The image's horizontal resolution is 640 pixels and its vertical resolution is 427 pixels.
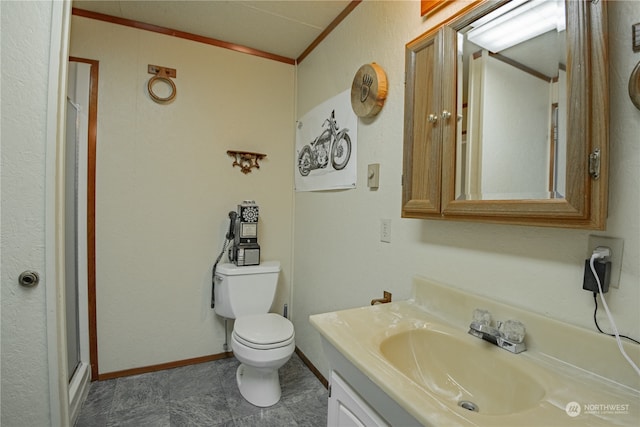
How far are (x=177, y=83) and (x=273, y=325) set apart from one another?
1.78 metres

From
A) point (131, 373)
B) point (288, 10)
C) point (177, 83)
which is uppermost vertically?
point (288, 10)

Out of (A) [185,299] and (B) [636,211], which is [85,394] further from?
(B) [636,211]

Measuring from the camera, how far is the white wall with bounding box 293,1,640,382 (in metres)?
0.71

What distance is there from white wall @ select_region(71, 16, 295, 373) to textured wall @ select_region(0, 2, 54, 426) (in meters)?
1.09

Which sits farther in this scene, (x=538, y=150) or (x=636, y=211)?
(x=538, y=150)

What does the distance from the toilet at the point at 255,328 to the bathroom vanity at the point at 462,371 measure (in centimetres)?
→ 73

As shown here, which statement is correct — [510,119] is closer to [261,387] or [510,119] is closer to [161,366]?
[261,387]

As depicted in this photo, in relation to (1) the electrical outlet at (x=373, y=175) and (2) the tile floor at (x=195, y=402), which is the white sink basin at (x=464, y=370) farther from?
(2) the tile floor at (x=195, y=402)

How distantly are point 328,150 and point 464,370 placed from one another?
1.41 metres

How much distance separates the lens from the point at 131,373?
204cm

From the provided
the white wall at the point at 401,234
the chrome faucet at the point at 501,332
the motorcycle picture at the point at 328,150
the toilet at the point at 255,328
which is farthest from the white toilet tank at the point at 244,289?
the chrome faucet at the point at 501,332

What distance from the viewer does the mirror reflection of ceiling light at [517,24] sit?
794 mm

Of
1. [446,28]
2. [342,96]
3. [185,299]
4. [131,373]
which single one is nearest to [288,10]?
[342,96]

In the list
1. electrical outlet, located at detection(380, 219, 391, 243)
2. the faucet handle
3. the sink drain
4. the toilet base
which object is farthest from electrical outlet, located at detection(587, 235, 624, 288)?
the toilet base
